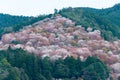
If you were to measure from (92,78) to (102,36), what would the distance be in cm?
1796

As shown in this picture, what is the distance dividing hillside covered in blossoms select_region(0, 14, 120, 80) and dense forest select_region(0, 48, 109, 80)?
181 centimetres

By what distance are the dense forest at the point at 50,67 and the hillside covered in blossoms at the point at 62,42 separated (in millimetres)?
Result: 1810

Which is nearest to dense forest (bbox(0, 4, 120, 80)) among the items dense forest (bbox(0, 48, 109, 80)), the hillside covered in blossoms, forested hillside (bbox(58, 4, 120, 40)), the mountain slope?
dense forest (bbox(0, 48, 109, 80))

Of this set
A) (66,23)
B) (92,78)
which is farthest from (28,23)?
(92,78)

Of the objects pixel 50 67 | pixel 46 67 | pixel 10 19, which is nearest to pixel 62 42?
pixel 50 67

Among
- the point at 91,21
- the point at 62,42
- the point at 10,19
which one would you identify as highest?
the point at 10,19

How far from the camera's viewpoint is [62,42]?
7369 centimetres

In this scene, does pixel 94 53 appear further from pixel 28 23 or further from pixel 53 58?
pixel 28 23

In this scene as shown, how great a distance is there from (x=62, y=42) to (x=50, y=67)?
11.3 m

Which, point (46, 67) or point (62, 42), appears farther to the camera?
point (62, 42)

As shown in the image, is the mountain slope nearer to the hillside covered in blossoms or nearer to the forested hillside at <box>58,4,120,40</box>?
the forested hillside at <box>58,4,120,40</box>

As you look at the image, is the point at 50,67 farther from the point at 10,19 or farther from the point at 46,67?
the point at 10,19

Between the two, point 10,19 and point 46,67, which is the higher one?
point 10,19

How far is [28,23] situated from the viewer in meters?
86.9
